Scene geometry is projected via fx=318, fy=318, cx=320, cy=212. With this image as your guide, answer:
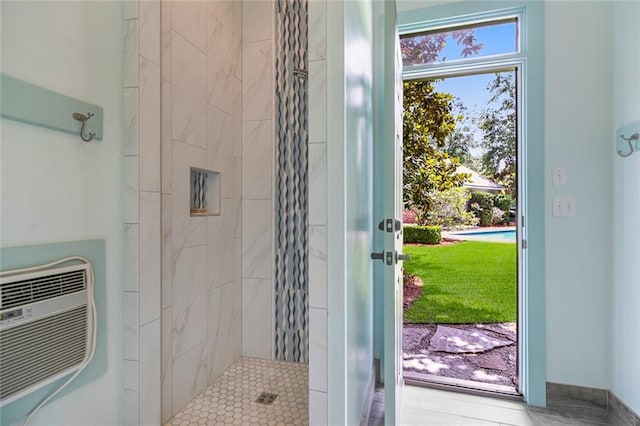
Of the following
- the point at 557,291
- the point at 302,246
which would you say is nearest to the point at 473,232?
the point at 557,291

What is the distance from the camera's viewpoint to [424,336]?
346 cm

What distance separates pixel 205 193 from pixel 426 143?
9.51ft

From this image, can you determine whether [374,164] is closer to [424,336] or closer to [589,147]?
[589,147]

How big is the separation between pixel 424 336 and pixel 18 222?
348 cm

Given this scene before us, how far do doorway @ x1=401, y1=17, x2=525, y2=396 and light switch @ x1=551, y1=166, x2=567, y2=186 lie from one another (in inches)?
30.3

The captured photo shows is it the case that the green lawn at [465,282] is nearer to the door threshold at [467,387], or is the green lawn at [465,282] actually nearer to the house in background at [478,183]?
the house in background at [478,183]

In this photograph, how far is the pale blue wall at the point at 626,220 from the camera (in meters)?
1.60

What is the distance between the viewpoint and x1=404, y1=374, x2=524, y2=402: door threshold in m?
2.02

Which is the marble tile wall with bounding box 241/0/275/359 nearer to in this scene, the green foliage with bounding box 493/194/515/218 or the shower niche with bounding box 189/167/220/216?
the shower niche with bounding box 189/167/220/216

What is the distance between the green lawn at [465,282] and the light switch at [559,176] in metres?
2.46

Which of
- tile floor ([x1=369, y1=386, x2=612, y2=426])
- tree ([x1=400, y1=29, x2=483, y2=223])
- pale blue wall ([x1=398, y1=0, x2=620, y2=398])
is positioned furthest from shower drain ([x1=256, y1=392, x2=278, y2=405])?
tree ([x1=400, y1=29, x2=483, y2=223])

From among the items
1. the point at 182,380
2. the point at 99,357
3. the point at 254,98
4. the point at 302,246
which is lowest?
the point at 182,380

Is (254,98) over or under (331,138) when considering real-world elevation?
over

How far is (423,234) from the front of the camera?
4.58 meters
